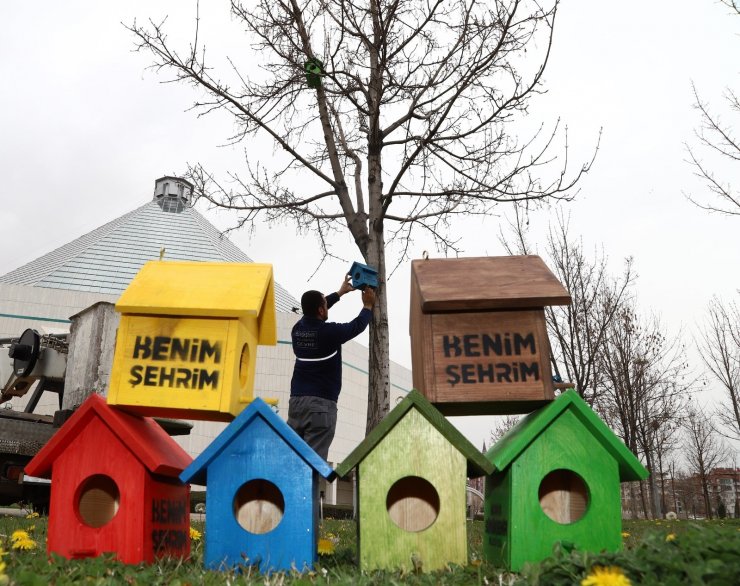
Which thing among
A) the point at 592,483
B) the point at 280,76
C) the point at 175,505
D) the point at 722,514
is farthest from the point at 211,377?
the point at 722,514

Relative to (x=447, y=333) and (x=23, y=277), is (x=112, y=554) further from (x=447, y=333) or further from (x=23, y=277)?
(x=23, y=277)

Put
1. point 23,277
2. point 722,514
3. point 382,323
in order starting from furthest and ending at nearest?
point 23,277 → point 722,514 → point 382,323

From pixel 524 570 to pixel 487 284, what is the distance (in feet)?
5.03

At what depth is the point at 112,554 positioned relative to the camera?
121 inches

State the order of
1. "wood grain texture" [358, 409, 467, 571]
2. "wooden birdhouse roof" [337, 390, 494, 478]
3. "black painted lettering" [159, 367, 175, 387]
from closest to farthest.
Result: 1. "wood grain texture" [358, 409, 467, 571]
2. "wooden birdhouse roof" [337, 390, 494, 478]
3. "black painted lettering" [159, 367, 175, 387]

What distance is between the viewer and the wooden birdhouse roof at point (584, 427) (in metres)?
3.10

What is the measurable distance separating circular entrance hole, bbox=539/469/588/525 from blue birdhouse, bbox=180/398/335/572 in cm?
113

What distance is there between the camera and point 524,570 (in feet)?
7.98

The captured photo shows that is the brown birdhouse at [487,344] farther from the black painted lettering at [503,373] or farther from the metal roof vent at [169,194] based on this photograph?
the metal roof vent at [169,194]

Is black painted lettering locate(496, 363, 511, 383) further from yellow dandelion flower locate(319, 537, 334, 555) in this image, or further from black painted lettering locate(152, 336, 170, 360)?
black painted lettering locate(152, 336, 170, 360)

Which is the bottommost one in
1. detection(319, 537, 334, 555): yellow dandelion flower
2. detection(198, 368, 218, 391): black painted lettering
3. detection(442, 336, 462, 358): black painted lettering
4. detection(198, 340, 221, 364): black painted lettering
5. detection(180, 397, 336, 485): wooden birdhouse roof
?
detection(319, 537, 334, 555): yellow dandelion flower

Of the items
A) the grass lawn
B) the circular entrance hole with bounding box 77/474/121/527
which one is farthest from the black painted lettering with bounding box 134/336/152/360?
the grass lawn

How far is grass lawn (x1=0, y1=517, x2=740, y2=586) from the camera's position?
1859 millimetres

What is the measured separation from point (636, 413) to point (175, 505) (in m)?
13.2
